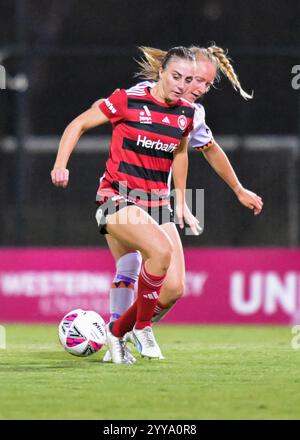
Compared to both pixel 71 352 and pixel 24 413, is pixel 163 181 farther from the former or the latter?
pixel 24 413

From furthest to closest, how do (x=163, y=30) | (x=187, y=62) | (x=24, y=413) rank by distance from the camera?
(x=163, y=30)
(x=187, y=62)
(x=24, y=413)

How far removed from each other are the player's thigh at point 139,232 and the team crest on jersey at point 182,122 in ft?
2.10

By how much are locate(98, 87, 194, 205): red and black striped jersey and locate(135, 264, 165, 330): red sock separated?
544 mm

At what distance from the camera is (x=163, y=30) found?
635 inches

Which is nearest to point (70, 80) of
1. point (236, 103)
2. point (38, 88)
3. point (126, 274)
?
point (38, 88)

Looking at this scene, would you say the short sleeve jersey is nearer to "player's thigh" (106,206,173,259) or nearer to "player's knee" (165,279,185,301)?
"player's thigh" (106,206,173,259)

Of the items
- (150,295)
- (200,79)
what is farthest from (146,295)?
(200,79)

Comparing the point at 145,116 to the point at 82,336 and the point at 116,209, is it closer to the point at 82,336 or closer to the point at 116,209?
the point at 116,209

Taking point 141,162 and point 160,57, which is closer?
point 141,162

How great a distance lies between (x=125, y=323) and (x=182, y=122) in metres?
1.32

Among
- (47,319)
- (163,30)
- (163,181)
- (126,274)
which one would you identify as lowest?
(47,319)

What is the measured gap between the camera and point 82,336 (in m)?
7.48

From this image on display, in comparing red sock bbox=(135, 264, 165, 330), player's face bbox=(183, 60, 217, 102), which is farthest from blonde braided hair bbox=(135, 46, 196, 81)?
red sock bbox=(135, 264, 165, 330)
